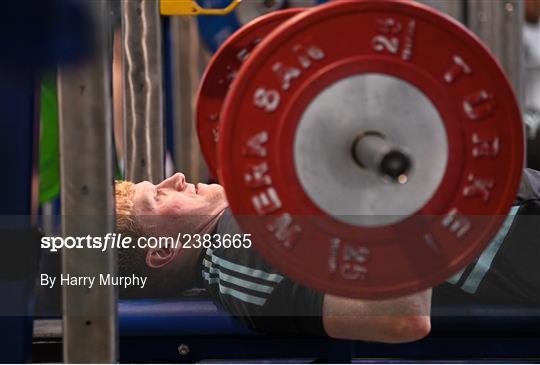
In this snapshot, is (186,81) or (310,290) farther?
(186,81)

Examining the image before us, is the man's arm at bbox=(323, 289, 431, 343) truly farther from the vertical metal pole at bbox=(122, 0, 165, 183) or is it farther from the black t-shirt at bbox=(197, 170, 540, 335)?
the vertical metal pole at bbox=(122, 0, 165, 183)

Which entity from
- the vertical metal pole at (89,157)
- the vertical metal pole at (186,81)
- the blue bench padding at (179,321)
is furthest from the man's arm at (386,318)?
A: the vertical metal pole at (186,81)

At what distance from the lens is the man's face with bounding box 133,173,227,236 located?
158 cm

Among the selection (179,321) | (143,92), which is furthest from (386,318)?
(143,92)

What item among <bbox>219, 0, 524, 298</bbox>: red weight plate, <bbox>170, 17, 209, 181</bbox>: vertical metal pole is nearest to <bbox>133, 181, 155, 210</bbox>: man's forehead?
<bbox>219, 0, 524, 298</bbox>: red weight plate

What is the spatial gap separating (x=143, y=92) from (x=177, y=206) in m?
0.70

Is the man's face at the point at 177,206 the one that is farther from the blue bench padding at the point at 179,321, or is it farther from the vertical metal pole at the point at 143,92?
the vertical metal pole at the point at 143,92

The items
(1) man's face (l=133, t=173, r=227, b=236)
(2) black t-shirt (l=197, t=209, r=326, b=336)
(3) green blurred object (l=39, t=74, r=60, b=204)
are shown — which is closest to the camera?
(2) black t-shirt (l=197, t=209, r=326, b=336)

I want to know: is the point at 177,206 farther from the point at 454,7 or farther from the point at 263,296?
the point at 454,7

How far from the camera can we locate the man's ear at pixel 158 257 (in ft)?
5.22

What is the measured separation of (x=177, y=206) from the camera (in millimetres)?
1583

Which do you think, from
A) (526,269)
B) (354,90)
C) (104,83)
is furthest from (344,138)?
(526,269)

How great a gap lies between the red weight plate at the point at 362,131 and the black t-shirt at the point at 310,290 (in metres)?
0.45

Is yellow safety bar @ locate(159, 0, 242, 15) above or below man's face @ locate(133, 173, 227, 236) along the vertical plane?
above
